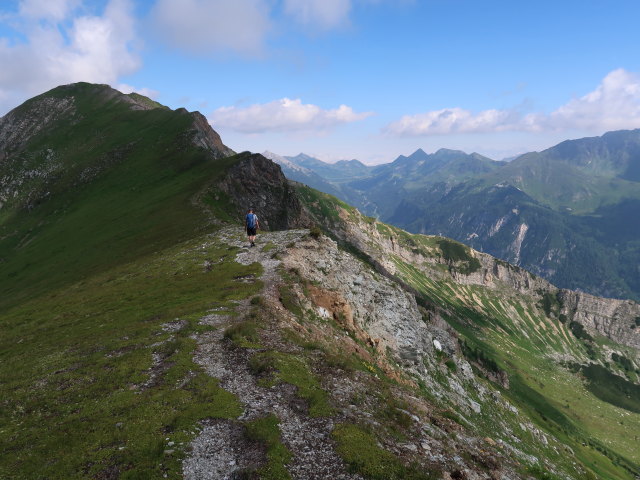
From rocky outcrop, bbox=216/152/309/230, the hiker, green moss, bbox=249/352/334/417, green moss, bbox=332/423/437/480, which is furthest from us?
rocky outcrop, bbox=216/152/309/230

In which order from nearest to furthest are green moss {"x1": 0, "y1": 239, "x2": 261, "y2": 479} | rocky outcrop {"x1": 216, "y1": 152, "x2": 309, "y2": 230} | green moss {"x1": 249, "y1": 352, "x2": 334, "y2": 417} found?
green moss {"x1": 0, "y1": 239, "x2": 261, "y2": 479}
green moss {"x1": 249, "y1": 352, "x2": 334, "y2": 417}
rocky outcrop {"x1": 216, "y1": 152, "x2": 309, "y2": 230}

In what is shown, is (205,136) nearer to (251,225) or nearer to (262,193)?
(262,193)

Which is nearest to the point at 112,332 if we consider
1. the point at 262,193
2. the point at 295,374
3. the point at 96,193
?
the point at 295,374

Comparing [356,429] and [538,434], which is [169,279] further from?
[538,434]

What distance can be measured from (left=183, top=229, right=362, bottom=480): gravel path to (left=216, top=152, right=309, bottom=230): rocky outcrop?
66.9m

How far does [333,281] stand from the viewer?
45094mm

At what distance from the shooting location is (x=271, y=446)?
1570 centimetres

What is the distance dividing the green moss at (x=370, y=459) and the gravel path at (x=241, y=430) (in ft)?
1.45

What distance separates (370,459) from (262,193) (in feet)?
313

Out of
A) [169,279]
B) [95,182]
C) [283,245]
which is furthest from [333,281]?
[95,182]

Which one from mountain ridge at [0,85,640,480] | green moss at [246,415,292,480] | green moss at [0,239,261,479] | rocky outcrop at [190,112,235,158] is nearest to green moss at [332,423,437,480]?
mountain ridge at [0,85,640,480]

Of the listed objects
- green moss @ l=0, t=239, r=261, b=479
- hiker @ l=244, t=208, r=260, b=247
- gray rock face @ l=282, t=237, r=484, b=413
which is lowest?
gray rock face @ l=282, t=237, r=484, b=413

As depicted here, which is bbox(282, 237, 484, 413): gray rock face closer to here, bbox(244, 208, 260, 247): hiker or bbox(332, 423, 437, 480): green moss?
bbox(244, 208, 260, 247): hiker

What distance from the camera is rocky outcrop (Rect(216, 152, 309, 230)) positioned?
96.4 meters
